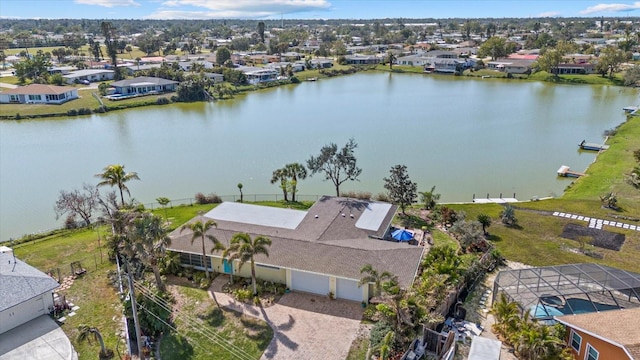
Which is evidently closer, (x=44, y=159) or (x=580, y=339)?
(x=580, y=339)

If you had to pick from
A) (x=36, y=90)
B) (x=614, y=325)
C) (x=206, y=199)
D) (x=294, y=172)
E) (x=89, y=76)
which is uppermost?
(x=89, y=76)

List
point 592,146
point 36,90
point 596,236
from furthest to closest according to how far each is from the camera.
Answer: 1. point 36,90
2. point 592,146
3. point 596,236

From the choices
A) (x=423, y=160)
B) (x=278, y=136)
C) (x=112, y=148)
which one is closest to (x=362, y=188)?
(x=423, y=160)

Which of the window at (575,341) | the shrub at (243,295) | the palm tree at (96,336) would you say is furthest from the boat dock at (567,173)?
the palm tree at (96,336)

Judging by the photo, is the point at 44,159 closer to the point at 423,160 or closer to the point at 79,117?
the point at 79,117

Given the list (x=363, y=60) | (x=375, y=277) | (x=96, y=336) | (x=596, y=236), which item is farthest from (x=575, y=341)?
(x=363, y=60)

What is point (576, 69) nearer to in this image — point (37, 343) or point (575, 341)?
point (575, 341)

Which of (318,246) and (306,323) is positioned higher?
(318,246)
